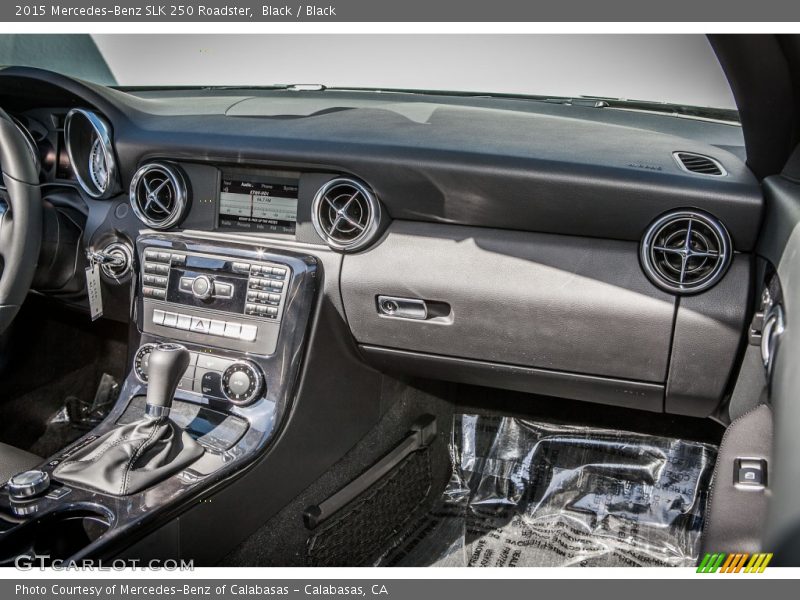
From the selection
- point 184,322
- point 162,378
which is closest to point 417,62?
point 184,322

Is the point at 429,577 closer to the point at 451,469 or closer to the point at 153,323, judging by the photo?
the point at 153,323

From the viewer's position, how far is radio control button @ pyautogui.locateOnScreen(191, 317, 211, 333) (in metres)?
1.83

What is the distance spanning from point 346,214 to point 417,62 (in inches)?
22.6

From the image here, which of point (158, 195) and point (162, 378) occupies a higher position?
point (158, 195)

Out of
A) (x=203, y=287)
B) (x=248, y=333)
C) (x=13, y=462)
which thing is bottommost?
(x=13, y=462)

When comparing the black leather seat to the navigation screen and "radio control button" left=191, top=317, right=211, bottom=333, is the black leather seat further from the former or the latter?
the navigation screen

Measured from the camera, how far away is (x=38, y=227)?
5.80 feet

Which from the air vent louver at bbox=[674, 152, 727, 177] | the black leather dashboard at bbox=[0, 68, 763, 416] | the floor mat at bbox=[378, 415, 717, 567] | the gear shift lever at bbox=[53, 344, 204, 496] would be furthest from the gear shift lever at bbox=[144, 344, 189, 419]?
the air vent louver at bbox=[674, 152, 727, 177]

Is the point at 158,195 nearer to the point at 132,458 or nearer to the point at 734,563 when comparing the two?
the point at 132,458

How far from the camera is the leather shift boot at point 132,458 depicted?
4.95ft

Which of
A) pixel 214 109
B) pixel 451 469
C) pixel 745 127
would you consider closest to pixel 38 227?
→ pixel 214 109

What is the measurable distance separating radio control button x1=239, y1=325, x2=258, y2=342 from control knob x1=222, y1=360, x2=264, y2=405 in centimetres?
6

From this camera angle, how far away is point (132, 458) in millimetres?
1544

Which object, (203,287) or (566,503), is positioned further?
(566,503)
